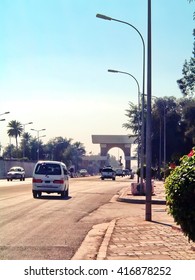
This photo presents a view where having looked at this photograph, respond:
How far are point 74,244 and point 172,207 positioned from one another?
4.15 m

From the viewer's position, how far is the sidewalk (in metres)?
10.2

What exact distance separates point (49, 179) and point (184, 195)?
850 inches

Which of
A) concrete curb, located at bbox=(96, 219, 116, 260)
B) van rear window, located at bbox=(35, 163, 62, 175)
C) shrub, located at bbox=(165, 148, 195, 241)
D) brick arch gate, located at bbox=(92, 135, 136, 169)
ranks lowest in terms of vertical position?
concrete curb, located at bbox=(96, 219, 116, 260)

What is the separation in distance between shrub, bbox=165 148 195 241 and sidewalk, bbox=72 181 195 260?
4.86ft

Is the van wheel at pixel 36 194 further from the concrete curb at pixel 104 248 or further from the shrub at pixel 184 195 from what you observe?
the shrub at pixel 184 195

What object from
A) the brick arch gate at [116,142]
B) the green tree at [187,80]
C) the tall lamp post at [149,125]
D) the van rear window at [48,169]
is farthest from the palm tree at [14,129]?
the tall lamp post at [149,125]

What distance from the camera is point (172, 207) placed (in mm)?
8680

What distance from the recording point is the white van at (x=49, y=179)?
2945 centimetres

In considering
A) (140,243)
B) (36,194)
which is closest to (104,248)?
(140,243)

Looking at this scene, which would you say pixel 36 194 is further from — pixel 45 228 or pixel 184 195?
pixel 184 195

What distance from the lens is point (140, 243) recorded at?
39.1 feet

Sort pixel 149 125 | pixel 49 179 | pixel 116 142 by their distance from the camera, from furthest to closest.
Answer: pixel 116 142 < pixel 49 179 < pixel 149 125

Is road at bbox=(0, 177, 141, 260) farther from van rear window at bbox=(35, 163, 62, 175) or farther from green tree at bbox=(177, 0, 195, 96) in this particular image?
green tree at bbox=(177, 0, 195, 96)

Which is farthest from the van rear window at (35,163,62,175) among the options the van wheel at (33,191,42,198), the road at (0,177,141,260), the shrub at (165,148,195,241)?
the shrub at (165,148,195,241)
